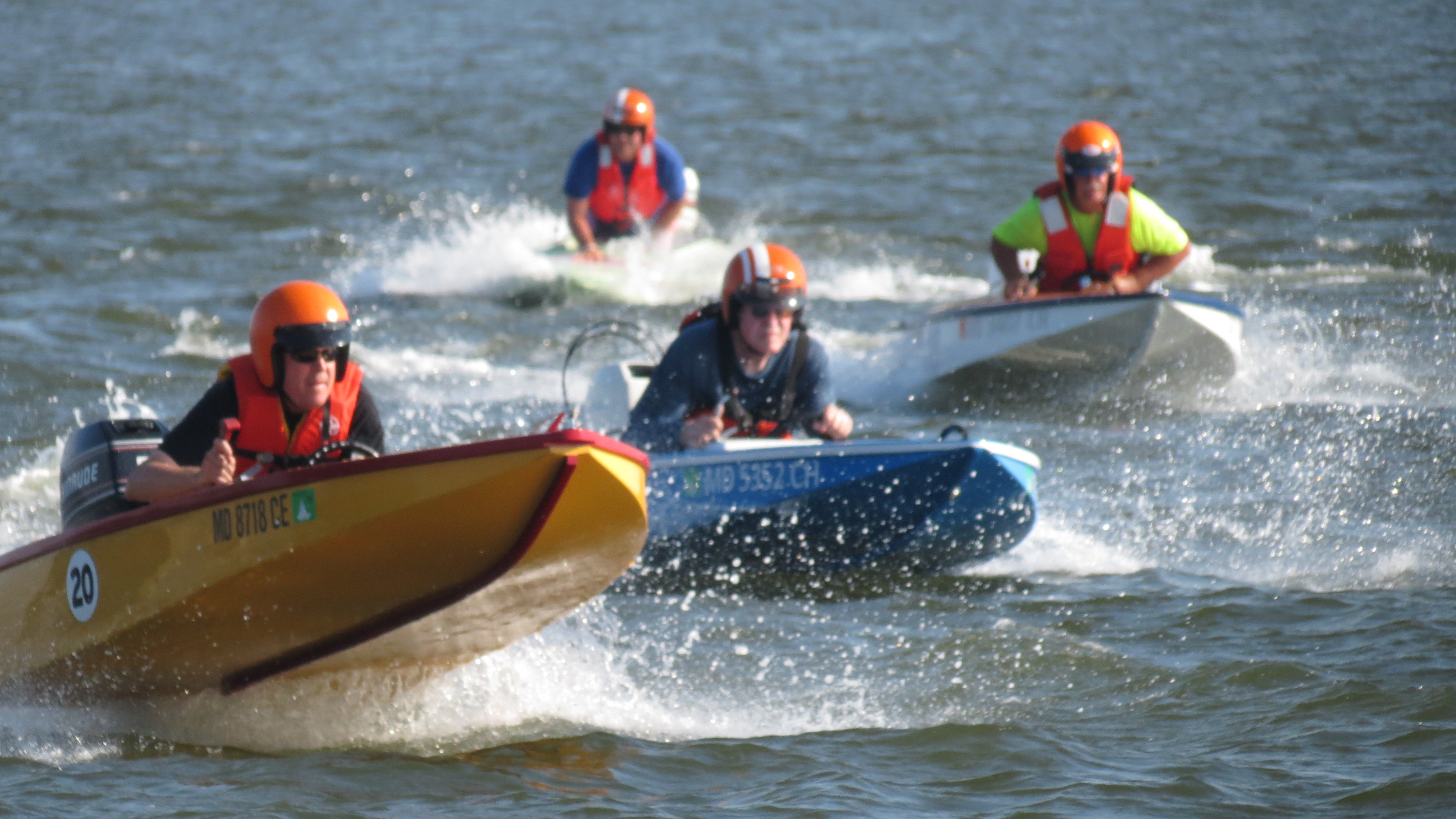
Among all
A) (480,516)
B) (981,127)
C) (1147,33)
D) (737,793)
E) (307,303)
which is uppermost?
(1147,33)

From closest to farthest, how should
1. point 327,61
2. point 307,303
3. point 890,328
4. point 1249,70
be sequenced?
point 307,303, point 890,328, point 1249,70, point 327,61

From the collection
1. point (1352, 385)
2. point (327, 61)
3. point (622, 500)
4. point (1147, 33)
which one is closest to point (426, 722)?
point (622, 500)

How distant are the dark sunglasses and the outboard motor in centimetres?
93

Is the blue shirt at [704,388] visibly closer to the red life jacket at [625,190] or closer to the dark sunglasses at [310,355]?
the dark sunglasses at [310,355]

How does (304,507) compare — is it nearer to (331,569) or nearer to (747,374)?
(331,569)

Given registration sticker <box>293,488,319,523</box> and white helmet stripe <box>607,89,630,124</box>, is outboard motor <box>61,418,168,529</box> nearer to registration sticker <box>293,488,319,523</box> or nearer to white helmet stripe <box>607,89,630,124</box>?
registration sticker <box>293,488,319,523</box>

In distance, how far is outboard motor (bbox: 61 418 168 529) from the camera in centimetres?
624

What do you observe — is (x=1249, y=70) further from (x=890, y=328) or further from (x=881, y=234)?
(x=890, y=328)

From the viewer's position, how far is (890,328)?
1370 centimetres

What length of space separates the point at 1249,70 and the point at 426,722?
24293 mm

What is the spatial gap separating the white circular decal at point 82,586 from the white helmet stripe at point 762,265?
9.79 feet

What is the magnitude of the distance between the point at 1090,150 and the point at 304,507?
6584 mm

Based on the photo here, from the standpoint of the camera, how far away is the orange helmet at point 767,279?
739 centimetres

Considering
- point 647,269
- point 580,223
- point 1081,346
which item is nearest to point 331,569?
point 1081,346
